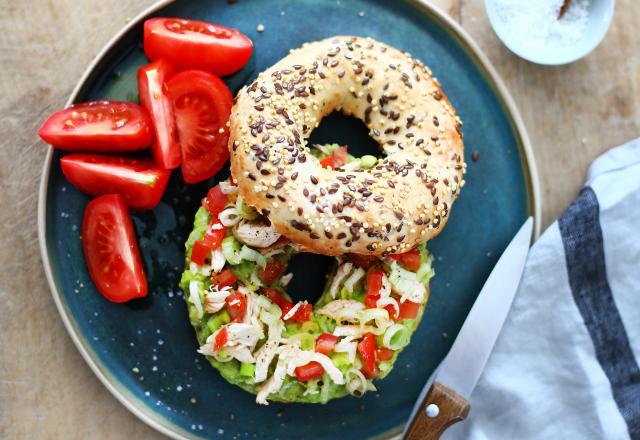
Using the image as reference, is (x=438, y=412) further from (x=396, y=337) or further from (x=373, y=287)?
(x=373, y=287)

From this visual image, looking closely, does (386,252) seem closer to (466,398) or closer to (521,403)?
(466,398)

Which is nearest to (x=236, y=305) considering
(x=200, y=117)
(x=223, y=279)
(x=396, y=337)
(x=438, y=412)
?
(x=223, y=279)

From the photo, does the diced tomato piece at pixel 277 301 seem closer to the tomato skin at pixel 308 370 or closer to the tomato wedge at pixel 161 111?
the tomato skin at pixel 308 370

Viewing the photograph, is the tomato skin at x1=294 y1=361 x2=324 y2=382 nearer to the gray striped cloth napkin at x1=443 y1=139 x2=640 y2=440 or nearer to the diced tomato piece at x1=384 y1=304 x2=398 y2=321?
the diced tomato piece at x1=384 y1=304 x2=398 y2=321

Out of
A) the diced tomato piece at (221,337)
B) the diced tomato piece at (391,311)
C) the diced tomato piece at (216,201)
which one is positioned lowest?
the diced tomato piece at (221,337)

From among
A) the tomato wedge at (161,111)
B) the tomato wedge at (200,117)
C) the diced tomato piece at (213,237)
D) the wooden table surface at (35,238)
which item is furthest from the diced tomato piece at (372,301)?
the wooden table surface at (35,238)

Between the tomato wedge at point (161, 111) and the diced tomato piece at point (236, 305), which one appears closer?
the diced tomato piece at point (236, 305)

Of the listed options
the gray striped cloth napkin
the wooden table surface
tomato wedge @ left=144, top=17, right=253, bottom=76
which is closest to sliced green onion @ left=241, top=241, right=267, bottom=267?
tomato wedge @ left=144, top=17, right=253, bottom=76
